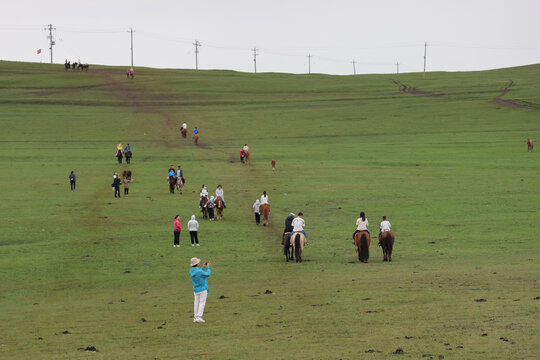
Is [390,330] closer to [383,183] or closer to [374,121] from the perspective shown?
[383,183]

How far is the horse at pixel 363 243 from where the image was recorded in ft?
101

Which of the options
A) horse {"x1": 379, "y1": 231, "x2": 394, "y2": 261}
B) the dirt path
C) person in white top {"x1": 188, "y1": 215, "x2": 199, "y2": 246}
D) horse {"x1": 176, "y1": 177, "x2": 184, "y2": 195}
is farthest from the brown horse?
the dirt path

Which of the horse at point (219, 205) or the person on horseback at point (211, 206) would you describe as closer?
the person on horseback at point (211, 206)

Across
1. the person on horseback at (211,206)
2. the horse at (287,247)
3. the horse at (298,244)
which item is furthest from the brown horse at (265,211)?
the horse at (298,244)

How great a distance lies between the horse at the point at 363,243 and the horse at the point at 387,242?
65 cm

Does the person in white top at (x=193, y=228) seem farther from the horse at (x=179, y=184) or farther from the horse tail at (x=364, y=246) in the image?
the horse at (x=179, y=184)

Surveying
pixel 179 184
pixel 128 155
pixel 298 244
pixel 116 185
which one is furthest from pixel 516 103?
pixel 298 244

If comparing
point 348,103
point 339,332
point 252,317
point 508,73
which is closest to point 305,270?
point 252,317

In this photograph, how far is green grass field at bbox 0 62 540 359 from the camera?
19.4m

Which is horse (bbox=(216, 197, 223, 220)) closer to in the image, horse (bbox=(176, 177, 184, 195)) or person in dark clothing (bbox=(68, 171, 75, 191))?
horse (bbox=(176, 177, 184, 195))

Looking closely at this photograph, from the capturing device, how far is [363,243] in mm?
30703

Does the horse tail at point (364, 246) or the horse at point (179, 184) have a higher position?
the horse at point (179, 184)

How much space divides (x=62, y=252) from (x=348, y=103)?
86.6 metres

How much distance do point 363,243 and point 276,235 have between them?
8762mm
